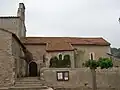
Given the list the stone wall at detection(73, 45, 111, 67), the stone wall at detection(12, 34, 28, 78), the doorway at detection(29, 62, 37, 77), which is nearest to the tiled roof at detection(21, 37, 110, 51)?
the stone wall at detection(73, 45, 111, 67)

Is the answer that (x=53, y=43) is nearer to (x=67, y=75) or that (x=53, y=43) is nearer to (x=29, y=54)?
(x=29, y=54)

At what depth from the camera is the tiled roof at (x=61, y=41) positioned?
31.5 m

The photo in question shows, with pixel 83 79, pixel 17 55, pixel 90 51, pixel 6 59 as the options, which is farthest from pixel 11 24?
pixel 83 79

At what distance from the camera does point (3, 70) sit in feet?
75.0

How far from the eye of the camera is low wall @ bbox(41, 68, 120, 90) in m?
23.9

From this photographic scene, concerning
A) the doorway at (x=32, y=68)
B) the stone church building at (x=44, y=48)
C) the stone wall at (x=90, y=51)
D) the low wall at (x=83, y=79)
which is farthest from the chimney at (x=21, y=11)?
the low wall at (x=83, y=79)

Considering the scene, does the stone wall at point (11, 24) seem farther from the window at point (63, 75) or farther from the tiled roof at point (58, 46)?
the window at point (63, 75)

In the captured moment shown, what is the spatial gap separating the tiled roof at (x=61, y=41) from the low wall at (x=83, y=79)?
22.2 ft

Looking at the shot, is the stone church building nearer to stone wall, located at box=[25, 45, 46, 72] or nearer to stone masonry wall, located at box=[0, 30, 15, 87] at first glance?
stone wall, located at box=[25, 45, 46, 72]

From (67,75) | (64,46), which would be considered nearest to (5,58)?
(67,75)

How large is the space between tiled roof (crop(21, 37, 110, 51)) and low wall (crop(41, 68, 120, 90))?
677 cm

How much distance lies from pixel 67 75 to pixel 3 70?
7.18 meters

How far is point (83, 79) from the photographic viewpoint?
24203 mm

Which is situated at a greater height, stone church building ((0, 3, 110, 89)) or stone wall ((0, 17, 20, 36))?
stone wall ((0, 17, 20, 36))
